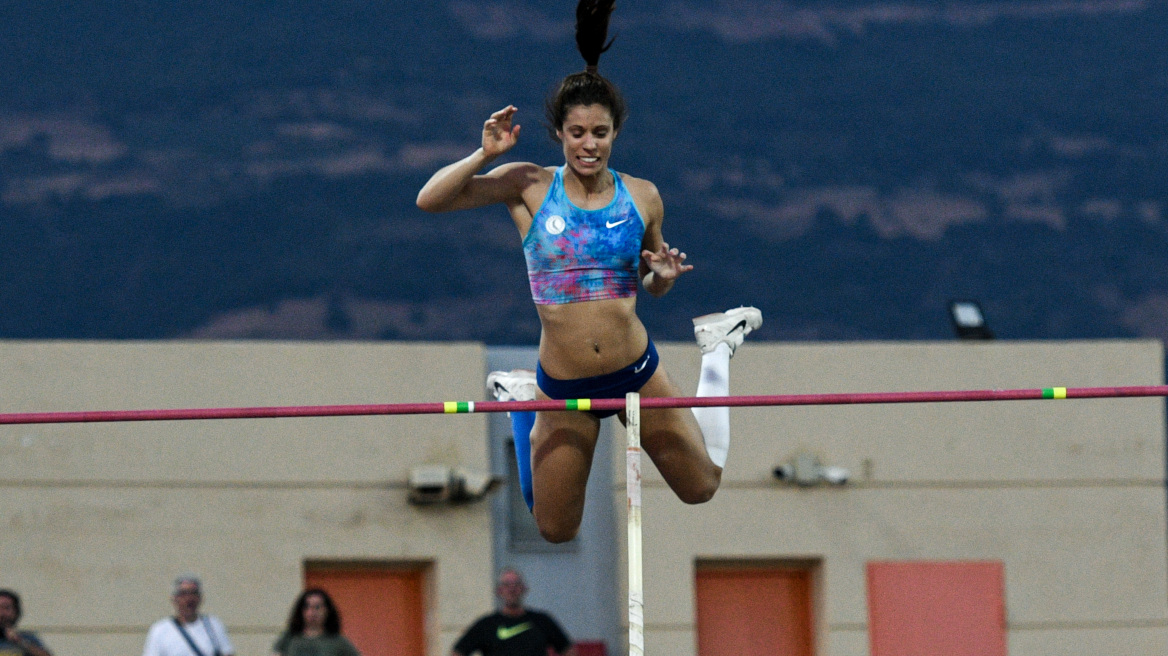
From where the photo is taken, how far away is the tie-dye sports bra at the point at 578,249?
5.54m

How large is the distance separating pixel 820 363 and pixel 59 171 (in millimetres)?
7248

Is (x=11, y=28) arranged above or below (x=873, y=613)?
above

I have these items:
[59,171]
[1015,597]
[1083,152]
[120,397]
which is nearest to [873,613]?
[1015,597]

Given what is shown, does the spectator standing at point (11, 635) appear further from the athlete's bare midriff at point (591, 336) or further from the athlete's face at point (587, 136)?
the athlete's face at point (587, 136)

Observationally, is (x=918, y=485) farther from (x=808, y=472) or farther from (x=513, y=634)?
(x=513, y=634)

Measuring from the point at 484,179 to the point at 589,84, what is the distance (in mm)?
446

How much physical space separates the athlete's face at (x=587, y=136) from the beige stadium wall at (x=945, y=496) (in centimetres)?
618

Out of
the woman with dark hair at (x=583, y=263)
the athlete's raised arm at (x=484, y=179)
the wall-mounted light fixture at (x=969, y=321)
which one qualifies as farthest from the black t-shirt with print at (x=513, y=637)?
the wall-mounted light fixture at (x=969, y=321)

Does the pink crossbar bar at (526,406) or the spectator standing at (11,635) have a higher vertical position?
the pink crossbar bar at (526,406)

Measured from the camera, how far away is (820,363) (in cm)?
1216

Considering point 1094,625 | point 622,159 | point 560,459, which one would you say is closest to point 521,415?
point 560,459

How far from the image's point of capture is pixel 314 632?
767 cm

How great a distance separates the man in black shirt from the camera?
27.5 ft

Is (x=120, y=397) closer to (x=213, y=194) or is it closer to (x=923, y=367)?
(x=213, y=194)
